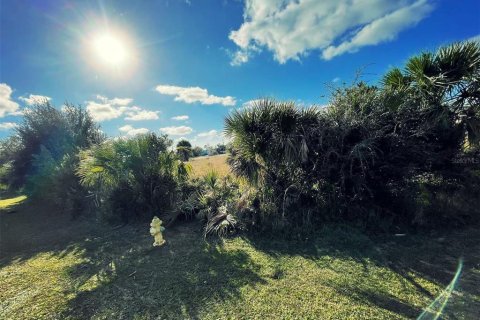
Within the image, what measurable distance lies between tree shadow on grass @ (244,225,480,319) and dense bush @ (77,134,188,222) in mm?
3420

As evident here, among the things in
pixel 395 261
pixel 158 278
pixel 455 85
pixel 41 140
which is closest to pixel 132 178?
pixel 158 278

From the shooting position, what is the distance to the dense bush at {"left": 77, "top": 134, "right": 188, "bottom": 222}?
6840mm

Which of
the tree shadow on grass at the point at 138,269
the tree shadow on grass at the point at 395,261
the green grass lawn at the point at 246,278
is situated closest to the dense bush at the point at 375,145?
the tree shadow on grass at the point at 395,261

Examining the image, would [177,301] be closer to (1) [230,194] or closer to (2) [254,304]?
(2) [254,304]

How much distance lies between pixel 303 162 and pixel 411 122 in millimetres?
2469

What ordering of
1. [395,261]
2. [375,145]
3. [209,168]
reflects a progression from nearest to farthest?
[395,261] < [375,145] < [209,168]

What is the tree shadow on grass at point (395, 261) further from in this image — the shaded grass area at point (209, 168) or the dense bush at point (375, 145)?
the shaded grass area at point (209, 168)

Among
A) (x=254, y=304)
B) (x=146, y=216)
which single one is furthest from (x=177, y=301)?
(x=146, y=216)

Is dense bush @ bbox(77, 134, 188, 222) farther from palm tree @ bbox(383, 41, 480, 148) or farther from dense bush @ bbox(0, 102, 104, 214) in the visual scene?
palm tree @ bbox(383, 41, 480, 148)

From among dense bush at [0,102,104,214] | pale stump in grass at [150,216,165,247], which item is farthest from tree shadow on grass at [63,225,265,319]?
dense bush at [0,102,104,214]

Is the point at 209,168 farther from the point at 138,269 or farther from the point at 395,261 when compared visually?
the point at 395,261

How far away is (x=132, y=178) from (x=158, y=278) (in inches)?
163

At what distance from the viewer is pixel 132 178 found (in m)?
7.08

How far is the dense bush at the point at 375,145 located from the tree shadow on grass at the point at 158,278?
1701mm
